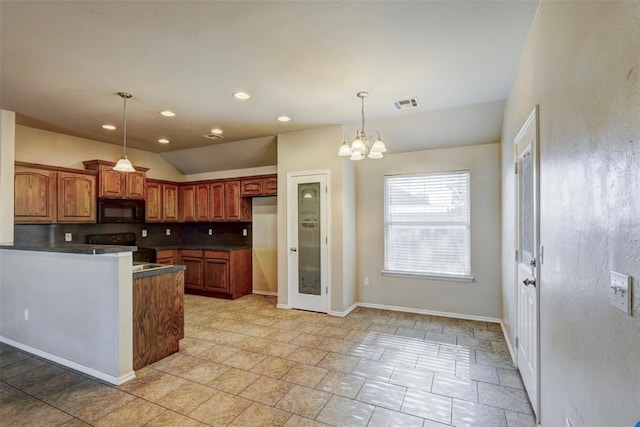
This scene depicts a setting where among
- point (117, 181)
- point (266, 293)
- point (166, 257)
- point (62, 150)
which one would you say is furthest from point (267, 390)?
point (62, 150)

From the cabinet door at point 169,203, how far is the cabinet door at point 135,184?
0.48 m

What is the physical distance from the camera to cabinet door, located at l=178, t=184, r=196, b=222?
6266mm

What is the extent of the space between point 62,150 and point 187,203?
6.97ft

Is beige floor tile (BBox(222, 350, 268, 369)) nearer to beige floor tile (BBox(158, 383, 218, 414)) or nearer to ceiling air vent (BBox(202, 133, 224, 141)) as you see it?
beige floor tile (BBox(158, 383, 218, 414))

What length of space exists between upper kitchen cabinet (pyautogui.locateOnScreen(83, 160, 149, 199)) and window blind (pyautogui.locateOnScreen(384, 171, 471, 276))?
4.32 metres

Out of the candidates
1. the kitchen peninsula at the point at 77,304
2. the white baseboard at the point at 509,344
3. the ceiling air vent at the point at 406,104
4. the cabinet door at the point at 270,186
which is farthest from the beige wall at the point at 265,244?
the white baseboard at the point at 509,344

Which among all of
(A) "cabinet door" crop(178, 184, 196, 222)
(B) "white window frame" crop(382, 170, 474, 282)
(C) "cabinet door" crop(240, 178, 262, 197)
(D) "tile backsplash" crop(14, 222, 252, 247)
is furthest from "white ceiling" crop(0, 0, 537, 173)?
(A) "cabinet door" crop(178, 184, 196, 222)

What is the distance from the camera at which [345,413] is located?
7.38ft

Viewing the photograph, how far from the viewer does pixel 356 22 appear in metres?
2.12

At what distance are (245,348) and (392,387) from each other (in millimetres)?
1626

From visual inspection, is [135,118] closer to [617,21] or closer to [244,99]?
[244,99]

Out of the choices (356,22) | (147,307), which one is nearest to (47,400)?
(147,307)

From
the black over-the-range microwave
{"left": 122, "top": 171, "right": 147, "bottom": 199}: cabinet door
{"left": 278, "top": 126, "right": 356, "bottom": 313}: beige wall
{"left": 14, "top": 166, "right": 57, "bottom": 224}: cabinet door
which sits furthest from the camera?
{"left": 122, "top": 171, "right": 147, "bottom": 199}: cabinet door

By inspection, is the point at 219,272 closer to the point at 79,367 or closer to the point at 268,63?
the point at 79,367
